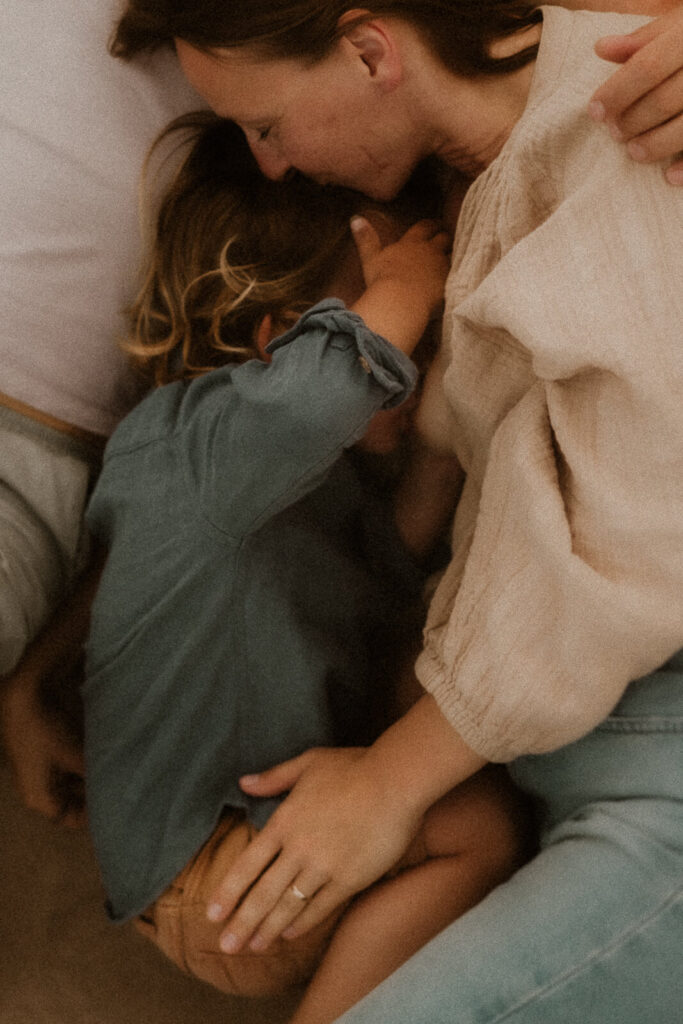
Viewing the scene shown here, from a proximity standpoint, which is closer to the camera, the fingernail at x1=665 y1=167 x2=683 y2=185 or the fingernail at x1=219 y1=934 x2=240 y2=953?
the fingernail at x1=665 y1=167 x2=683 y2=185

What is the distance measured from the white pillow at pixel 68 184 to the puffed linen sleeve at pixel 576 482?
1.23 feet

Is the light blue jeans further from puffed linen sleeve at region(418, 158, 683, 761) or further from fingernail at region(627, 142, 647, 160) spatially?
fingernail at region(627, 142, 647, 160)

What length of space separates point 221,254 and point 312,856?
1.89 ft

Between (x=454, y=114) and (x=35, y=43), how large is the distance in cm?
39

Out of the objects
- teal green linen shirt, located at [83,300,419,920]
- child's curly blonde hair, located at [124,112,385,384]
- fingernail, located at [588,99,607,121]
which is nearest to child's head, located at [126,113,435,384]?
child's curly blonde hair, located at [124,112,385,384]

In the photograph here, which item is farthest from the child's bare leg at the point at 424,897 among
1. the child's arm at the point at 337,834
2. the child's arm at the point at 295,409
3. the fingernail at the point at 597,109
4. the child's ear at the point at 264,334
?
the fingernail at the point at 597,109

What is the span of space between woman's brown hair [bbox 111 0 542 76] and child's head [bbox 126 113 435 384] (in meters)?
0.10

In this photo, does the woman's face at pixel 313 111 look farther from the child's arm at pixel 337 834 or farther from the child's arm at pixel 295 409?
the child's arm at pixel 337 834

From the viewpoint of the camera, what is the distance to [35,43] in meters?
0.74

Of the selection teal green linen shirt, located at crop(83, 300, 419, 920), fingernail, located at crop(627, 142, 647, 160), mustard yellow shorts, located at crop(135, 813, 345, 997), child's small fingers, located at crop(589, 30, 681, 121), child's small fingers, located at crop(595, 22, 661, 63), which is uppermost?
child's small fingers, located at crop(595, 22, 661, 63)

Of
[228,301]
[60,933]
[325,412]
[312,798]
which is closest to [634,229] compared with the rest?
[325,412]

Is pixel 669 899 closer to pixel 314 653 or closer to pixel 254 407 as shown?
pixel 314 653

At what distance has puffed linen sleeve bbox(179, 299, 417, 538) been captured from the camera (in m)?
0.59

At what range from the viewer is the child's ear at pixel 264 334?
0.81 metres
